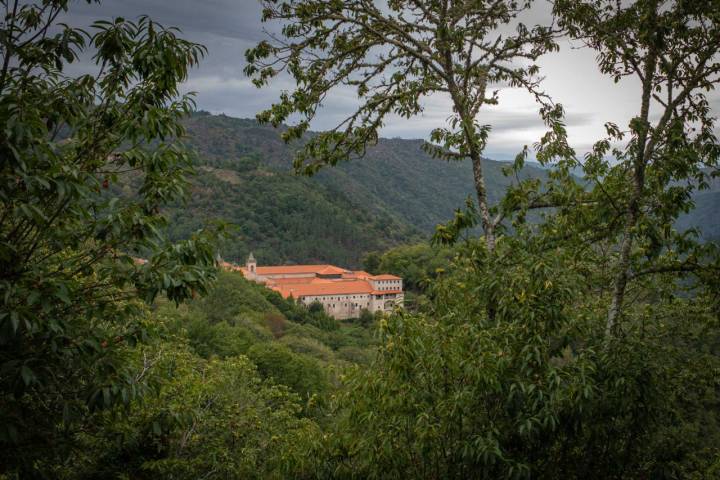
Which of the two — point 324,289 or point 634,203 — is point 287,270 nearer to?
point 324,289

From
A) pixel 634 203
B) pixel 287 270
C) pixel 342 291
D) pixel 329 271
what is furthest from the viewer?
pixel 287 270

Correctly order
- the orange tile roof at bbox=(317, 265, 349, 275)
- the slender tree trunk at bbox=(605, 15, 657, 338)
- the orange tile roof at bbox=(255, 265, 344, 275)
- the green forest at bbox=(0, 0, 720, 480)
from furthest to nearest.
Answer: the orange tile roof at bbox=(317, 265, 349, 275), the orange tile roof at bbox=(255, 265, 344, 275), the slender tree trunk at bbox=(605, 15, 657, 338), the green forest at bbox=(0, 0, 720, 480)

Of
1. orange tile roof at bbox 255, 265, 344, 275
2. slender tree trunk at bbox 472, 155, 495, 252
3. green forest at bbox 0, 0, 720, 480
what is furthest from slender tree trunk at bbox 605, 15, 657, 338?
orange tile roof at bbox 255, 265, 344, 275

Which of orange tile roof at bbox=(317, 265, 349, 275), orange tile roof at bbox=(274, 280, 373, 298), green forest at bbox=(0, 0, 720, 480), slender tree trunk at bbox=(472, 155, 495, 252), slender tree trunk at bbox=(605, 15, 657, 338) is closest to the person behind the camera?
green forest at bbox=(0, 0, 720, 480)

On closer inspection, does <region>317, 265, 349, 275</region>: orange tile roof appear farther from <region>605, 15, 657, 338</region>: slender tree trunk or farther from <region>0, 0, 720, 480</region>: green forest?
<region>605, 15, 657, 338</region>: slender tree trunk

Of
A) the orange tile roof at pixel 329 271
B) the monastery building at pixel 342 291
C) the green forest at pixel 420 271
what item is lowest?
the monastery building at pixel 342 291

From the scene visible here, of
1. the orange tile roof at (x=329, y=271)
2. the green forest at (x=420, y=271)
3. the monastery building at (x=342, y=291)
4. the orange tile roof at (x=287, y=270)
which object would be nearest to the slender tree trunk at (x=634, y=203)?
the green forest at (x=420, y=271)

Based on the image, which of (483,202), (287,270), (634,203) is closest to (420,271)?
(483,202)

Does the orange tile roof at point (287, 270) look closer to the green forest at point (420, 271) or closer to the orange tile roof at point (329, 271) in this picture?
the orange tile roof at point (329, 271)

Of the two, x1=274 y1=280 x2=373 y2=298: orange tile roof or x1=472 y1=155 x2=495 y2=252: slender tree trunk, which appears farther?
x1=274 y1=280 x2=373 y2=298: orange tile roof

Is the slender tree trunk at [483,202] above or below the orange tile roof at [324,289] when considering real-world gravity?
above

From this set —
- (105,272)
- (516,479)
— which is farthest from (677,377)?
(105,272)

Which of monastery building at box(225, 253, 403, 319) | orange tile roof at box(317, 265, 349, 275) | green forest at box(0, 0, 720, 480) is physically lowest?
monastery building at box(225, 253, 403, 319)

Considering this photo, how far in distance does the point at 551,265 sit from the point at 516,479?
1624 millimetres
